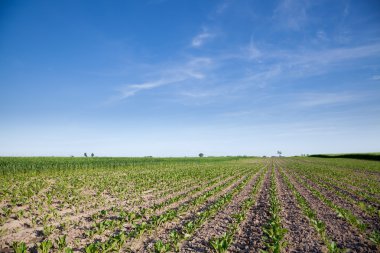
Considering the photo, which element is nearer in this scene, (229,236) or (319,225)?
(229,236)

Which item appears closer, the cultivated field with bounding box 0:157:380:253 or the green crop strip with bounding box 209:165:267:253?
the green crop strip with bounding box 209:165:267:253

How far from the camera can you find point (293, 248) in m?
6.96

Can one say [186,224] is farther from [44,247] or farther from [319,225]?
[319,225]

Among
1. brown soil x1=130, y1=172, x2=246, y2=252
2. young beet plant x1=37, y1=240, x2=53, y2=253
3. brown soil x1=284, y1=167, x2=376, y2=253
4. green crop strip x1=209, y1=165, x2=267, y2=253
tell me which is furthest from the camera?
brown soil x1=284, y1=167, x2=376, y2=253

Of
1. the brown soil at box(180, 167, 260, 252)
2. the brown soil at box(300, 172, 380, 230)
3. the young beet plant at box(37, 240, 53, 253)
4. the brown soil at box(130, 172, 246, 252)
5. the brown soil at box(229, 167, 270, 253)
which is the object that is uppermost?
the young beet plant at box(37, 240, 53, 253)

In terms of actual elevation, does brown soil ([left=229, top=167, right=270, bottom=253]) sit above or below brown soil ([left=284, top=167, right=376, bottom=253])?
above

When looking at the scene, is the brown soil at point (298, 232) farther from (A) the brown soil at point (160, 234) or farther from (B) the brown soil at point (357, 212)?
(A) the brown soil at point (160, 234)

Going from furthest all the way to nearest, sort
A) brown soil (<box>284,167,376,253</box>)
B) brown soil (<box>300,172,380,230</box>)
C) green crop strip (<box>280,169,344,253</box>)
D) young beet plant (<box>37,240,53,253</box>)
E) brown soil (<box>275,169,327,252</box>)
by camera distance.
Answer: brown soil (<box>300,172,380,230</box>)
brown soil (<box>284,167,376,253</box>)
brown soil (<box>275,169,327,252</box>)
green crop strip (<box>280,169,344,253</box>)
young beet plant (<box>37,240,53,253</box>)

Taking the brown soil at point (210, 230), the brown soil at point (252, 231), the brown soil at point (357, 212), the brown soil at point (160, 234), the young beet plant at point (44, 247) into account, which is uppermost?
the young beet plant at point (44, 247)

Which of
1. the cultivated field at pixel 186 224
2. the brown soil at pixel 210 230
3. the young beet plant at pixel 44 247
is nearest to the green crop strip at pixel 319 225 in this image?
the cultivated field at pixel 186 224

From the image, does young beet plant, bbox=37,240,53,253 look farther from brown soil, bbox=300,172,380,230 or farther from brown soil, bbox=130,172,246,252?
brown soil, bbox=300,172,380,230

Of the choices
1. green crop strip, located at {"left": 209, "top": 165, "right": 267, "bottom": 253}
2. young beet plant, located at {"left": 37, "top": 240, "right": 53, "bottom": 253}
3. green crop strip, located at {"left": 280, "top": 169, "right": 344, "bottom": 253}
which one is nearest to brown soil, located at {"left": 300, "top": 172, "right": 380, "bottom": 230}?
green crop strip, located at {"left": 280, "top": 169, "right": 344, "bottom": 253}

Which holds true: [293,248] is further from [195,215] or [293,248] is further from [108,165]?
[108,165]

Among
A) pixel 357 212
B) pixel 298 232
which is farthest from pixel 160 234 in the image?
pixel 357 212
